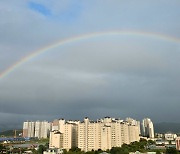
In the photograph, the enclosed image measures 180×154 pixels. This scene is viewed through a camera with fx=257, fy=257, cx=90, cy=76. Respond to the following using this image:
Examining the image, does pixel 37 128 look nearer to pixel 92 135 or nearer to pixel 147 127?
pixel 147 127

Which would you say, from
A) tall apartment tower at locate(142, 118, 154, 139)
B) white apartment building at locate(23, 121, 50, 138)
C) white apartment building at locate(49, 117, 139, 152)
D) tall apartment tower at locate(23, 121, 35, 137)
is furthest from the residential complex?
tall apartment tower at locate(23, 121, 35, 137)

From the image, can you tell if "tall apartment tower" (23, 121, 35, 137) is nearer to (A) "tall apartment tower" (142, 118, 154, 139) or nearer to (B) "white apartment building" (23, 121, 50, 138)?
(B) "white apartment building" (23, 121, 50, 138)

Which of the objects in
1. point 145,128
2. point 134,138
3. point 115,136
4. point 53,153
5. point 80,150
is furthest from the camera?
point 145,128

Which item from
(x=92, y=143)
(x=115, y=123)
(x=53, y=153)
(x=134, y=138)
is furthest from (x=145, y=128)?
(x=53, y=153)

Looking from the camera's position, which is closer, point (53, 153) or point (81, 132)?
point (53, 153)

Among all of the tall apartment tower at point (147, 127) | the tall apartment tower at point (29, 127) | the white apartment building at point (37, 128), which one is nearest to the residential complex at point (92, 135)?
the tall apartment tower at point (147, 127)

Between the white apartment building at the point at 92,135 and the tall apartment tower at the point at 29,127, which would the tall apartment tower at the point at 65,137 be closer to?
the white apartment building at the point at 92,135

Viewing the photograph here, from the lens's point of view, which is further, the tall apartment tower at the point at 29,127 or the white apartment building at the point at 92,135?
the tall apartment tower at the point at 29,127

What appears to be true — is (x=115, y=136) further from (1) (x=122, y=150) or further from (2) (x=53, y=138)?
(2) (x=53, y=138)
